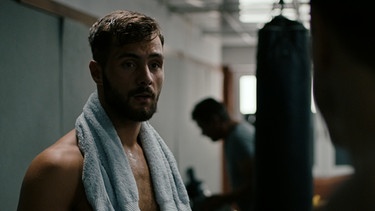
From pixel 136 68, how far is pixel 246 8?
2.94m

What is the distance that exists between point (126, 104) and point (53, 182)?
0.27 metres

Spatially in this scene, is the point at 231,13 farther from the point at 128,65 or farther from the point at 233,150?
the point at 128,65

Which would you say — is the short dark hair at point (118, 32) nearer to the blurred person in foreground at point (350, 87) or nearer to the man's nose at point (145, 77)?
the man's nose at point (145, 77)

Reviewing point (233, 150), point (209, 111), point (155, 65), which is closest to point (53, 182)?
point (155, 65)

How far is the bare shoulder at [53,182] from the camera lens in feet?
4.01

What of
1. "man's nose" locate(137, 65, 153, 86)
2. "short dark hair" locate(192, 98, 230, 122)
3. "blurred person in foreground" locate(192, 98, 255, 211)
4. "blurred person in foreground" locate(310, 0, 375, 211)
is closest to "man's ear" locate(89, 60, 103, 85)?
"man's nose" locate(137, 65, 153, 86)

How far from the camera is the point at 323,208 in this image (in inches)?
19.5

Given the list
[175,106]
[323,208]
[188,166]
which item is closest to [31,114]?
[323,208]

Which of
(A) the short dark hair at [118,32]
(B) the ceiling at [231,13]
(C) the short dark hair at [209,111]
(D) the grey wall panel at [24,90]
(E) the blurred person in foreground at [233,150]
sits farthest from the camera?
(B) the ceiling at [231,13]

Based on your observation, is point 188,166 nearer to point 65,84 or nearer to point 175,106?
point 175,106

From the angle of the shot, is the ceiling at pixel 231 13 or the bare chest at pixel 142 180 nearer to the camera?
the bare chest at pixel 142 180

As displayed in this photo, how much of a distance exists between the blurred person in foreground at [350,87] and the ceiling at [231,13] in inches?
112

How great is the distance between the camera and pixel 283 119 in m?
1.76

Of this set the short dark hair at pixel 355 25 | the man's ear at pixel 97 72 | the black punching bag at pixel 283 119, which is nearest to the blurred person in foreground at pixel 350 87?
the short dark hair at pixel 355 25
